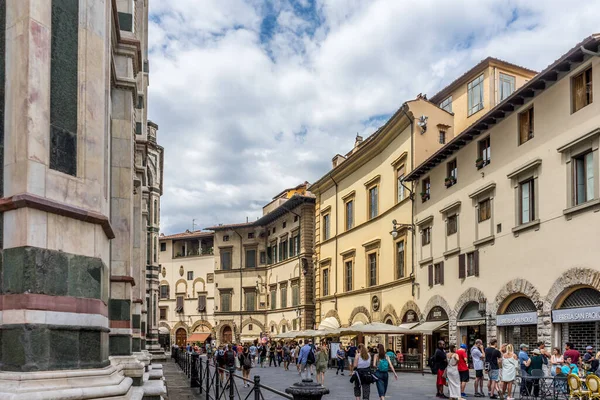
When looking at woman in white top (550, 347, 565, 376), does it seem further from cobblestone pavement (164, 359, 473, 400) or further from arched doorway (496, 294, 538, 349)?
arched doorway (496, 294, 538, 349)

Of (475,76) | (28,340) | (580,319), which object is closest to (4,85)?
(28,340)

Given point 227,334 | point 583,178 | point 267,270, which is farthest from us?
point 227,334

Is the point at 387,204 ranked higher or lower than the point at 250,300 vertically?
higher

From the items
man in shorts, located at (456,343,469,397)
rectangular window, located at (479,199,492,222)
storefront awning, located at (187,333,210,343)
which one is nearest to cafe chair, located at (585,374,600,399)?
man in shorts, located at (456,343,469,397)

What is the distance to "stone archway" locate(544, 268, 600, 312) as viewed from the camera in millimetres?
19359

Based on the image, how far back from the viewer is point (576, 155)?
20625 mm

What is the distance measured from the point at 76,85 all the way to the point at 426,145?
3041cm

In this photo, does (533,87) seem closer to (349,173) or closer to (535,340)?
(535,340)

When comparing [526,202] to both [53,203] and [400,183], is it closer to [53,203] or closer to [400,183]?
[400,183]

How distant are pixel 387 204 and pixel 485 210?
1161 centimetres

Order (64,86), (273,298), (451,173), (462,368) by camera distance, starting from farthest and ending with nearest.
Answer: (273,298) < (451,173) < (462,368) < (64,86)

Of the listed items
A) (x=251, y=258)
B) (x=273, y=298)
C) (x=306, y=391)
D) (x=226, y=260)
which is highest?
(x=251, y=258)

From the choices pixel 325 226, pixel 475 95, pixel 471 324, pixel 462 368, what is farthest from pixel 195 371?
pixel 325 226

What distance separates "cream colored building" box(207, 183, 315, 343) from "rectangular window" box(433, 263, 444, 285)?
843 inches
